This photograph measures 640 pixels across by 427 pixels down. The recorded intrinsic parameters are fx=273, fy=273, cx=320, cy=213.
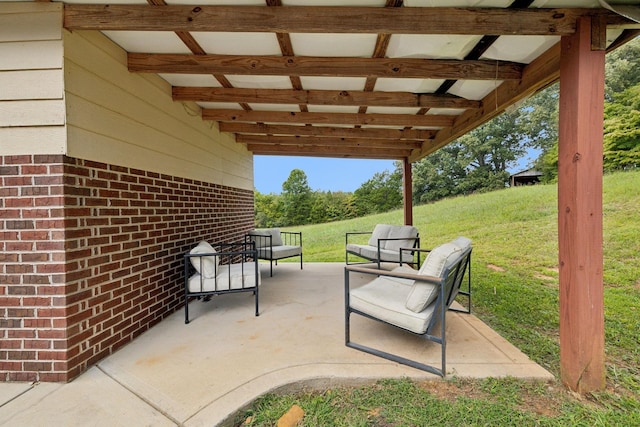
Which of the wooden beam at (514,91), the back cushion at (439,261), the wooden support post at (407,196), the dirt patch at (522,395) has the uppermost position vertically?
the wooden beam at (514,91)

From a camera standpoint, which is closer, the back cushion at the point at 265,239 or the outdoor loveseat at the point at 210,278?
the outdoor loveseat at the point at 210,278

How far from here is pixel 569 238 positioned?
1808 millimetres

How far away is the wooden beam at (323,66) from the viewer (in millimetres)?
2344

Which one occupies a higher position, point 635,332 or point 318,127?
point 318,127

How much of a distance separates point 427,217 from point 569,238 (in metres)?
12.2

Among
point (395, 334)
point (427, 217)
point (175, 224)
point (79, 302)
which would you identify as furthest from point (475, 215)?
point (79, 302)

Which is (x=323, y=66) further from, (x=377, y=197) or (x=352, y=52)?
(x=377, y=197)

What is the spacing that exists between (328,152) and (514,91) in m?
3.62

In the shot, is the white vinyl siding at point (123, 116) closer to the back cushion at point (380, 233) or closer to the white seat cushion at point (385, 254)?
the white seat cushion at point (385, 254)

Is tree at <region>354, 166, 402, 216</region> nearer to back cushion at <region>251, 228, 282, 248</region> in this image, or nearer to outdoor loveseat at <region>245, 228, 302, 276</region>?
back cushion at <region>251, 228, 282, 248</region>

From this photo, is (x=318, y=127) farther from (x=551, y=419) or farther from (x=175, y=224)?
(x=551, y=419)

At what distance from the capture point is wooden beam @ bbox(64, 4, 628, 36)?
173cm

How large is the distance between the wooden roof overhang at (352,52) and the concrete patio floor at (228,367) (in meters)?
2.31

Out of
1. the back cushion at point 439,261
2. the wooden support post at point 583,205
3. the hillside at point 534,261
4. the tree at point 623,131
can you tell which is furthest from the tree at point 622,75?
the back cushion at point 439,261
